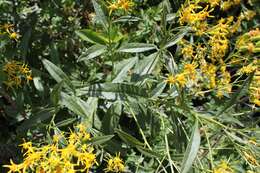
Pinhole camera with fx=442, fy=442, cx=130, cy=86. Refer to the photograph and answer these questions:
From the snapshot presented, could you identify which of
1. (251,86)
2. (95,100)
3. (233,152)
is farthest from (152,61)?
→ (233,152)

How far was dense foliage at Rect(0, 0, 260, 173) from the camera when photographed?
6.39ft

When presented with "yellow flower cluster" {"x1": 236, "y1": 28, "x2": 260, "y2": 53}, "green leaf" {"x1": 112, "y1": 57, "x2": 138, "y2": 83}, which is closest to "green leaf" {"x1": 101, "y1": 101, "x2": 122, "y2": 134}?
"green leaf" {"x1": 112, "y1": 57, "x2": 138, "y2": 83}

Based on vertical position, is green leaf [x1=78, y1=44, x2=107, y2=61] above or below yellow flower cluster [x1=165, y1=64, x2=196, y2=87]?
above

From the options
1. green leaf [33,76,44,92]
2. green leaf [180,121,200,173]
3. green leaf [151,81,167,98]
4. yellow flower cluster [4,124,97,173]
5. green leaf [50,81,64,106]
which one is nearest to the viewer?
yellow flower cluster [4,124,97,173]

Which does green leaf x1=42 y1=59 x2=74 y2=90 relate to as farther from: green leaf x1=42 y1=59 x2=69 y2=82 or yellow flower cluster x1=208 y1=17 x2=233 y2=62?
yellow flower cluster x1=208 y1=17 x2=233 y2=62

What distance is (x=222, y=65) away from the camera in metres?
2.43

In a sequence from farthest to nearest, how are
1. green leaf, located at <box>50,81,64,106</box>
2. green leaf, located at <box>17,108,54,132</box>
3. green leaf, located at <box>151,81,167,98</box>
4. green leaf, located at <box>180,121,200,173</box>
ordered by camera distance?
green leaf, located at <box>151,81,167,98</box>, green leaf, located at <box>17,108,54,132</box>, green leaf, located at <box>50,81,64,106</box>, green leaf, located at <box>180,121,200,173</box>

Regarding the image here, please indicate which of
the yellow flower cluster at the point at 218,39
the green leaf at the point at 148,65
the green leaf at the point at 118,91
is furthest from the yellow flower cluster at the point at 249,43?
the green leaf at the point at 118,91

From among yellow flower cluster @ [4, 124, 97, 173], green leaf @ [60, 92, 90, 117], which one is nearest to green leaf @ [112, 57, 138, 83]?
green leaf @ [60, 92, 90, 117]

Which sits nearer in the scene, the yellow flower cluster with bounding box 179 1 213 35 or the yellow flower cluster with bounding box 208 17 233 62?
the yellow flower cluster with bounding box 179 1 213 35

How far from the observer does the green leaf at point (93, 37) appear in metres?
2.02

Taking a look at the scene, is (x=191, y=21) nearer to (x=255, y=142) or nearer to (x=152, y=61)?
(x=152, y=61)

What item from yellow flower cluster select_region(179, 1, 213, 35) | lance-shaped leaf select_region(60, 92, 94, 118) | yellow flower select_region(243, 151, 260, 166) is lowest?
yellow flower select_region(243, 151, 260, 166)

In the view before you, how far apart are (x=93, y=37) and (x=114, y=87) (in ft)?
0.83
